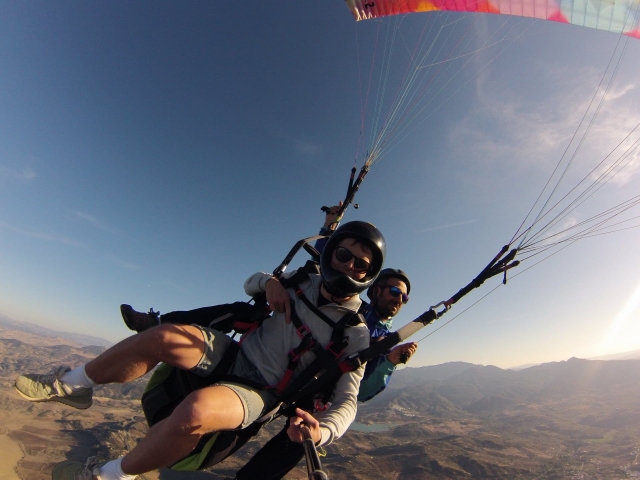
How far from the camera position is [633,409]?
305ft

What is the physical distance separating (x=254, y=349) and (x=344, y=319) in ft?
2.11

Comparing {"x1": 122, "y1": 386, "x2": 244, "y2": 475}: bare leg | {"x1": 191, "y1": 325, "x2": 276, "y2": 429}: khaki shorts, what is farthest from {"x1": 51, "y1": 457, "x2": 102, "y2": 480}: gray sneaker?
{"x1": 191, "y1": 325, "x2": 276, "y2": 429}: khaki shorts

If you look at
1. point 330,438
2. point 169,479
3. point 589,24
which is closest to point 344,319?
point 330,438

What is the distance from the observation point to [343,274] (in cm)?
213

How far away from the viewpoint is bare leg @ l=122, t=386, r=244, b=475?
4.49ft

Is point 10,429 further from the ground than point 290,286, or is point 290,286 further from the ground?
point 290,286

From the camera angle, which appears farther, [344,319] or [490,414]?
[490,414]

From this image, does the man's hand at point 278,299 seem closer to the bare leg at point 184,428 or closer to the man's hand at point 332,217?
the bare leg at point 184,428

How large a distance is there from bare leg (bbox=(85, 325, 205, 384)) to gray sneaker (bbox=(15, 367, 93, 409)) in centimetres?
18

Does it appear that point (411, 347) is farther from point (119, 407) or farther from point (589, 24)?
point (119, 407)

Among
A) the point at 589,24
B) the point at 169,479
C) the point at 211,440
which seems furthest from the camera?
the point at 169,479

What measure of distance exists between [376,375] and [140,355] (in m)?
2.11

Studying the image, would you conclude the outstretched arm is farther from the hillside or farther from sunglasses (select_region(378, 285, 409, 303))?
the hillside

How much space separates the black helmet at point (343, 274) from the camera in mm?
2133
